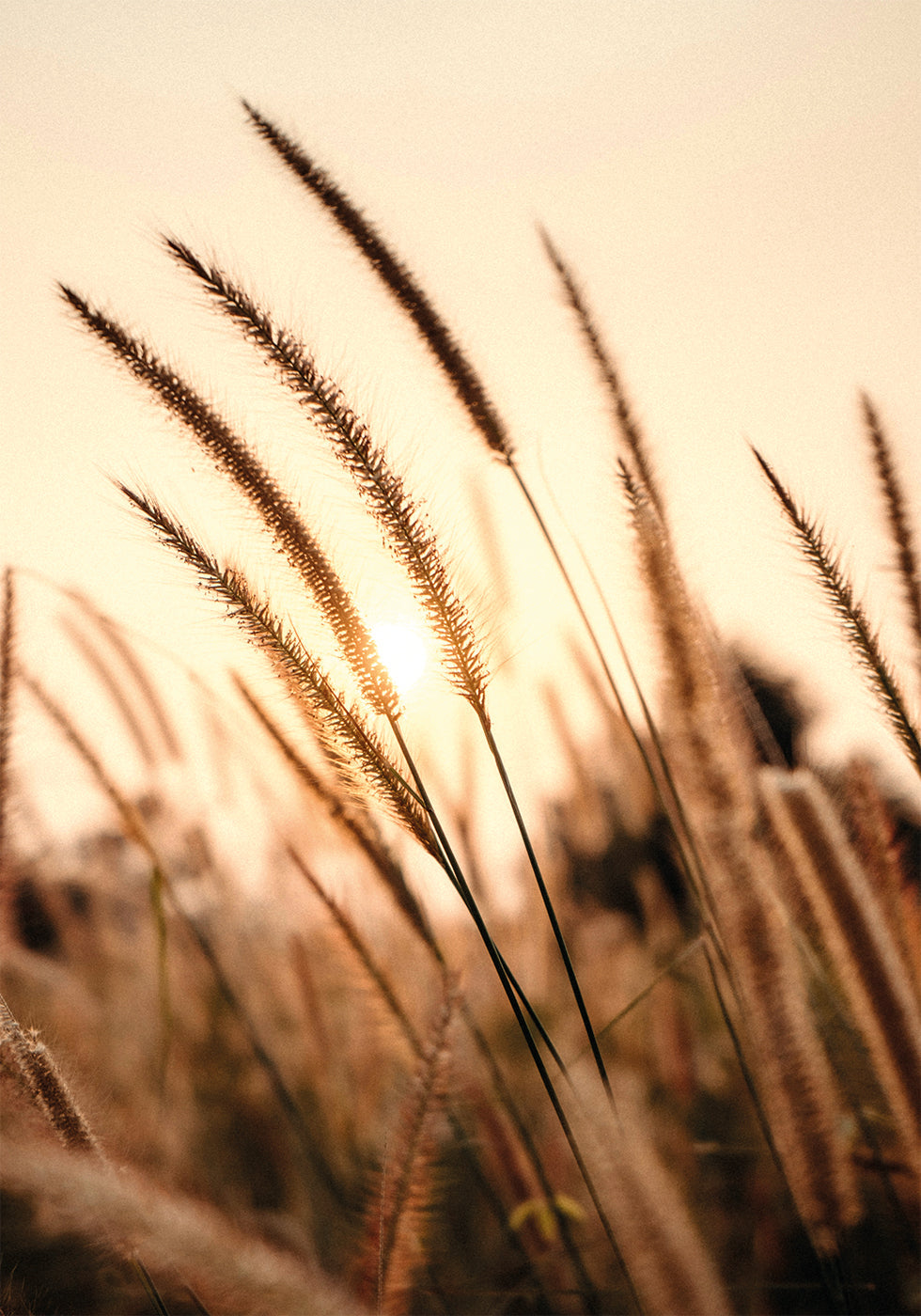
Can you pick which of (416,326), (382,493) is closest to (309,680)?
(382,493)

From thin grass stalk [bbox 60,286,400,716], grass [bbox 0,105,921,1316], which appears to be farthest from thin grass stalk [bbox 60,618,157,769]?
thin grass stalk [bbox 60,286,400,716]

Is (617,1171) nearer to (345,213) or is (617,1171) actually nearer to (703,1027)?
(345,213)

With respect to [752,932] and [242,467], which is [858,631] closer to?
[752,932]

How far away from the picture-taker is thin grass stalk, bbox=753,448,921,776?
2.82 feet

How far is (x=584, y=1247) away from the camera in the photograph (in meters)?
1.59

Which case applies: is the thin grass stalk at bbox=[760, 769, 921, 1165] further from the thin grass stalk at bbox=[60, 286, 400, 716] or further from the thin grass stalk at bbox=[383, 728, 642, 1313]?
the thin grass stalk at bbox=[60, 286, 400, 716]

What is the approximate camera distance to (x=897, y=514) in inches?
39.5

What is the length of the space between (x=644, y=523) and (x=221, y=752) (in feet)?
4.37

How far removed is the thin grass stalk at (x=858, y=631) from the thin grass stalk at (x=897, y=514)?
12 centimetres

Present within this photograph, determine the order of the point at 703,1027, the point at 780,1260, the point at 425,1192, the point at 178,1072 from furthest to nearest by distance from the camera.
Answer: the point at 703,1027 < the point at 178,1072 < the point at 780,1260 < the point at 425,1192

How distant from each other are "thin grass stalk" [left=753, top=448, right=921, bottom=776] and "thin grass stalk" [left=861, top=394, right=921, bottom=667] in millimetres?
121

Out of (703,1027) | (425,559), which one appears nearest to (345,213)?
(425,559)

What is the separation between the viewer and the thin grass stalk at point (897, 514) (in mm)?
960

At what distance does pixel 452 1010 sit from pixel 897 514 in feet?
2.76
